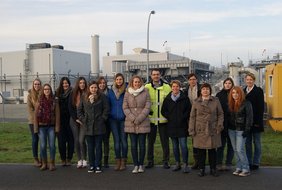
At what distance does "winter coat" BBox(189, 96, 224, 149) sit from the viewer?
25.3ft

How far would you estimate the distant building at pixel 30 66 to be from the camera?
58.1 meters

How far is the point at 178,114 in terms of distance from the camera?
819cm

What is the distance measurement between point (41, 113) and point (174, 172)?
3.00 metres

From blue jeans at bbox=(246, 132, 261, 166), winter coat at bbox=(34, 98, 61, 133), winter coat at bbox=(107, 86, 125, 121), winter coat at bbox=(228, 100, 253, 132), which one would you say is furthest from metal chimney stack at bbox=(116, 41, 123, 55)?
winter coat at bbox=(228, 100, 253, 132)

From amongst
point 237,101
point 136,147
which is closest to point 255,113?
point 237,101

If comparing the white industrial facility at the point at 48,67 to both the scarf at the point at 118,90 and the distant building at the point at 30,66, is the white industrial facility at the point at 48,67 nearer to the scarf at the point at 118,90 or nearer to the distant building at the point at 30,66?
the distant building at the point at 30,66

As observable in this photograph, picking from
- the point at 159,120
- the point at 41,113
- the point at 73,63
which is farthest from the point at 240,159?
the point at 73,63

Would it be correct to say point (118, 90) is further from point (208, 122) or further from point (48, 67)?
point (48, 67)

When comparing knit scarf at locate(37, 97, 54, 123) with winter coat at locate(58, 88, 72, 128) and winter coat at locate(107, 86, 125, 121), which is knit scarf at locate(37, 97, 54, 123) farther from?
winter coat at locate(107, 86, 125, 121)

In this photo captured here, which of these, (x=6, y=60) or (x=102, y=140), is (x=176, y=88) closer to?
(x=102, y=140)

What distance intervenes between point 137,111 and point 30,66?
5414 centimetres

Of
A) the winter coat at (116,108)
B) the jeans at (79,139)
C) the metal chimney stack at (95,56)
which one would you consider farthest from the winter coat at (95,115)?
the metal chimney stack at (95,56)

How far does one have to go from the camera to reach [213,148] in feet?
25.5

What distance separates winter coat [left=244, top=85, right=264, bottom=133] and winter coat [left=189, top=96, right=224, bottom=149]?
72cm
